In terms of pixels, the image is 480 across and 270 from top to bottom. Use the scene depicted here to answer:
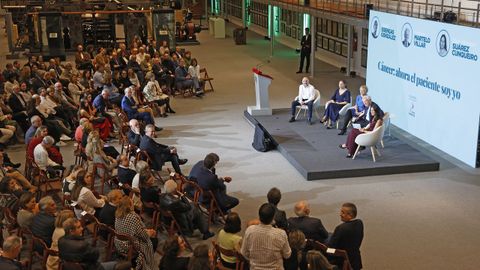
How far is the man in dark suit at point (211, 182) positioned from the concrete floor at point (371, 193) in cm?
49

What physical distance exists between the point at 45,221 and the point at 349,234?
3.29 metres

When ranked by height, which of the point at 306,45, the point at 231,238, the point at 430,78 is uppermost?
the point at 430,78

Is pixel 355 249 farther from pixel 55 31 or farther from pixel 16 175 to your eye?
pixel 55 31

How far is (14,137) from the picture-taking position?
12.7m

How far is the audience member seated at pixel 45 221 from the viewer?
21.9 feet

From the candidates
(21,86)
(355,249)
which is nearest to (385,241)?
(355,249)

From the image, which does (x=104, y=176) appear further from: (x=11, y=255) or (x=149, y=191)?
(x=11, y=255)

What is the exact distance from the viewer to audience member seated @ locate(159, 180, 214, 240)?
7.46 metres

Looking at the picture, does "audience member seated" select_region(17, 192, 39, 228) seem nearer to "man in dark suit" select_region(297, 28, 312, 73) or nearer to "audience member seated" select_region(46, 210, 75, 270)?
"audience member seated" select_region(46, 210, 75, 270)

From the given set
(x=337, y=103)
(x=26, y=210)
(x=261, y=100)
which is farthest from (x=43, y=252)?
(x=261, y=100)

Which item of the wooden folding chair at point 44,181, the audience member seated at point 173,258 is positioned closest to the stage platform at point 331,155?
the wooden folding chair at point 44,181

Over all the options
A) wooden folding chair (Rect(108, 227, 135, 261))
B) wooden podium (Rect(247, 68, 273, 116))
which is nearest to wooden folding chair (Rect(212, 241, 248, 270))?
wooden folding chair (Rect(108, 227, 135, 261))

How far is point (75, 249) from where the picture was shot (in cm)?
583

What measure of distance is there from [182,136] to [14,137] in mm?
3494
